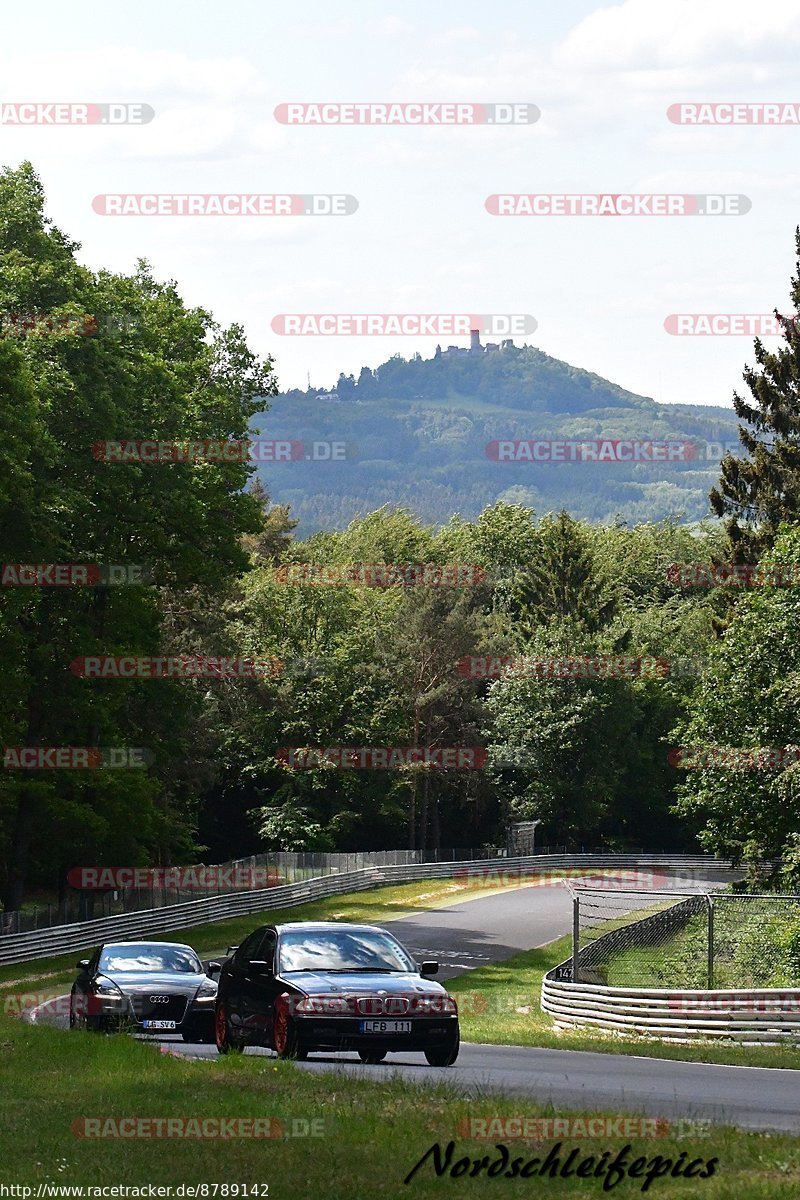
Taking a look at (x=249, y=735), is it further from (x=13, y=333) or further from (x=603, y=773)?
(x=13, y=333)

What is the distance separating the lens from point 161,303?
50531 mm

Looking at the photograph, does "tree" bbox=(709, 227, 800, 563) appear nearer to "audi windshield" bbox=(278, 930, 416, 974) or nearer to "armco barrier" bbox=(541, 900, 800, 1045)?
"armco barrier" bbox=(541, 900, 800, 1045)

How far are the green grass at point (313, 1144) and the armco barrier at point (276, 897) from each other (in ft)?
94.7

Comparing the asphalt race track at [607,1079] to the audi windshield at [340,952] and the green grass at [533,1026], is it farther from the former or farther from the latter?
the audi windshield at [340,952]

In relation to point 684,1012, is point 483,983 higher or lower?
lower

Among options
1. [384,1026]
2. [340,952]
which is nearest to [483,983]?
[340,952]

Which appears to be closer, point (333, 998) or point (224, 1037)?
point (333, 998)

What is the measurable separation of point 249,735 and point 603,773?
20322 millimetres

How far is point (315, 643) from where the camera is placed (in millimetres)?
84688

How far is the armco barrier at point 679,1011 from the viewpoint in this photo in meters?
22.5

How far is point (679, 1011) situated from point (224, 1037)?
8.38 m

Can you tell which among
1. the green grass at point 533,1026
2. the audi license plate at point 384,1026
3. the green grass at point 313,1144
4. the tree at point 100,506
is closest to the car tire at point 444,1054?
the audi license plate at point 384,1026

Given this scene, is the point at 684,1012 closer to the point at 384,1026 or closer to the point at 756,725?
the point at 384,1026

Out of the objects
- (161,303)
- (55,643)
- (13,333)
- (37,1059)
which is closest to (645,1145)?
(37,1059)
